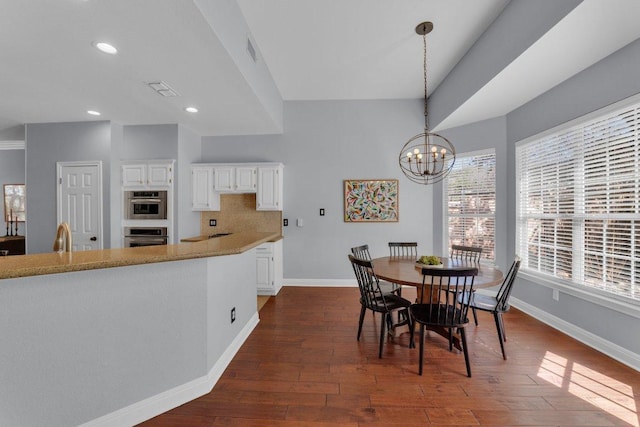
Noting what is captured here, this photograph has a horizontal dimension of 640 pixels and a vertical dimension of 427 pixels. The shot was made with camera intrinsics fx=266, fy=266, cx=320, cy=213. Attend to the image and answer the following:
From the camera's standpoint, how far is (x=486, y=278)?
7.90 feet

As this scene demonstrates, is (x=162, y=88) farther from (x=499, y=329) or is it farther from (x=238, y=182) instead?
(x=499, y=329)

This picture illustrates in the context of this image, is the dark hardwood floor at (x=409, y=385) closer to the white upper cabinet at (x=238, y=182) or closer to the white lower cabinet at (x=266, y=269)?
the white lower cabinet at (x=266, y=269)

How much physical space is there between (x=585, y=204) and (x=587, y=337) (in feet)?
4.38

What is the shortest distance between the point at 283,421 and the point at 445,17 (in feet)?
12.4

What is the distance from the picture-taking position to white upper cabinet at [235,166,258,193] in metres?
4.36

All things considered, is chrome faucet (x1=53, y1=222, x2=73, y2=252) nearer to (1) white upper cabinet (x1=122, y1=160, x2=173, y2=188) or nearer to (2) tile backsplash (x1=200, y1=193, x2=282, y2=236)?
(1) white upper cabinet (x1=122, y1=160, x2=173, y2=188)

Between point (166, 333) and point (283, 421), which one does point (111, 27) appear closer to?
point (166, 333)

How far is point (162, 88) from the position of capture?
2869mm

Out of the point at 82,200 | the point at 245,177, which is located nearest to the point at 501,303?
the point at 245,177

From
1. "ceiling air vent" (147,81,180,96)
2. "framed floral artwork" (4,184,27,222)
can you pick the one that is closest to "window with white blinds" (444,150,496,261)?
"ceiling air vent" (147,81,180,96)

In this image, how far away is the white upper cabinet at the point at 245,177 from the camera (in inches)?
172

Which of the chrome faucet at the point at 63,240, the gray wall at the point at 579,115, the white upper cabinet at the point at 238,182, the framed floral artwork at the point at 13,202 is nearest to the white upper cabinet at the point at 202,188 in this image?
the white upper cabinet at the point at 238,182

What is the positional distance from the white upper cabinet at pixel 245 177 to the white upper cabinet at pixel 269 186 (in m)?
0.12

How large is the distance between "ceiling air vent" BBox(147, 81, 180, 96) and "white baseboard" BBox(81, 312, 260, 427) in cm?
272
